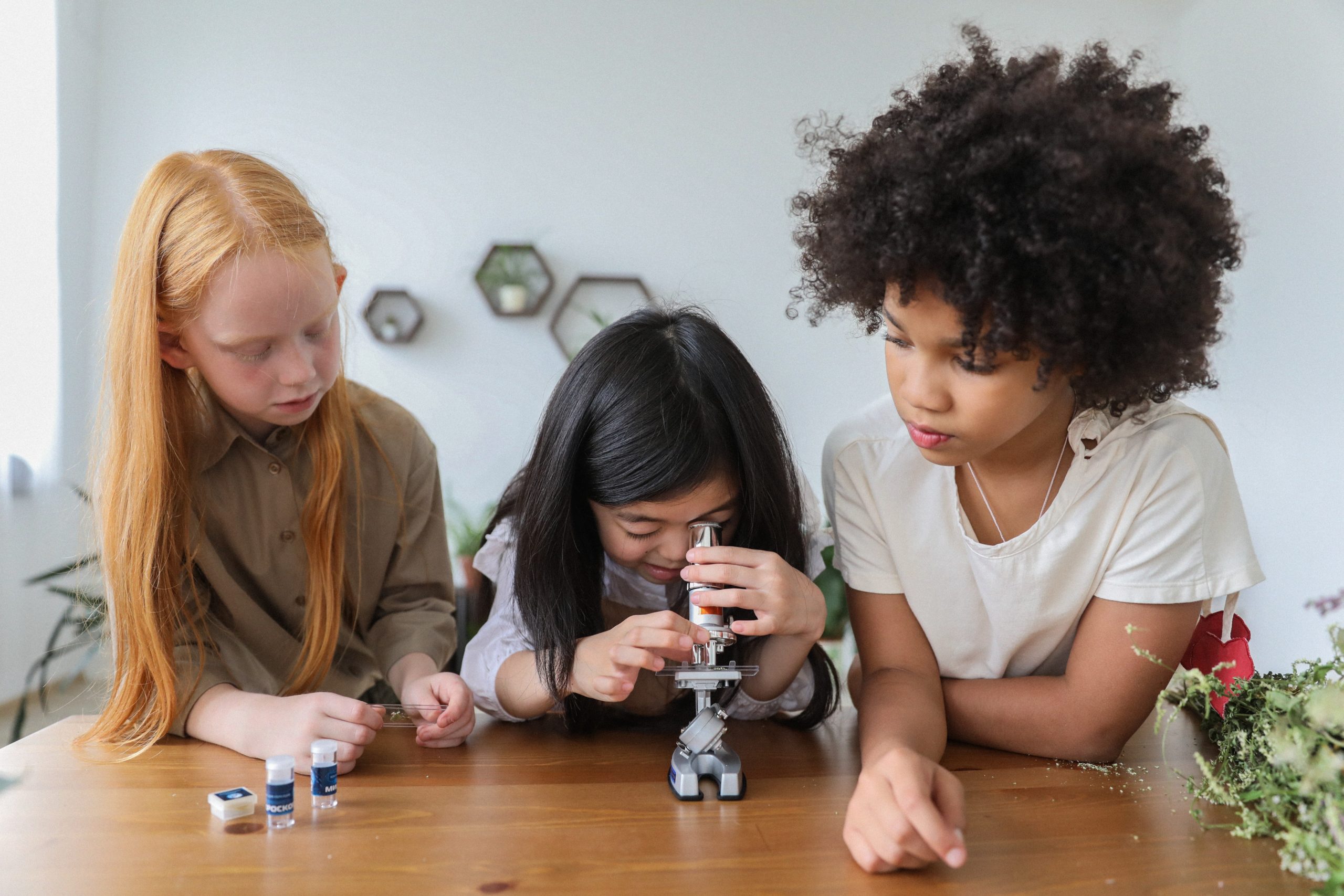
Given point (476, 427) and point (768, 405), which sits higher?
point (768, 405)

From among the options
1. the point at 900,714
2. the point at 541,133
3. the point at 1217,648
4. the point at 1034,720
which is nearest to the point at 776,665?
the point at 900,714

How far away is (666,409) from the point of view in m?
1.11

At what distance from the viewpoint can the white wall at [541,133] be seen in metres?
4.00

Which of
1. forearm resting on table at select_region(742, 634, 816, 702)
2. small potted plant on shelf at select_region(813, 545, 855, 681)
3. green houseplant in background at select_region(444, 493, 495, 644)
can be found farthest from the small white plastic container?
small potted plant on shelf at select_region(813, 545, 855, 681)

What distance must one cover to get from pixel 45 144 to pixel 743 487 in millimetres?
3568

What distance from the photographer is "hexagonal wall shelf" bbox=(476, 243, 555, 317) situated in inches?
165

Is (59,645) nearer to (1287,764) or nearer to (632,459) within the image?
(632,459)

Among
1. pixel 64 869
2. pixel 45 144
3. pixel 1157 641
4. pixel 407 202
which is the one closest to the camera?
pixel 64 869

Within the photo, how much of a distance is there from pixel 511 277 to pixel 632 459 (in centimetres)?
326

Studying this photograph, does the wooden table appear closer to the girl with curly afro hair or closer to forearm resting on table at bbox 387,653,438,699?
the girl with curly afro hair

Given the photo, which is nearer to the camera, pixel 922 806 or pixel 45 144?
pixel 922 806

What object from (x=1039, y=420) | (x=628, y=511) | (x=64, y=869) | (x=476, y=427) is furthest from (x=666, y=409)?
(x=476, y=427)

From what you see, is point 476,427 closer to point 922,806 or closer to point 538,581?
point 538,581

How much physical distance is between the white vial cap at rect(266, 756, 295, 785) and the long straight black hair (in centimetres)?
31
